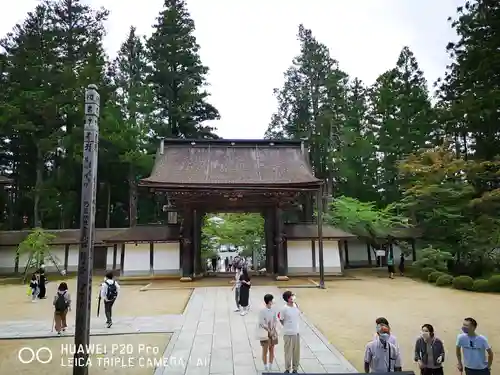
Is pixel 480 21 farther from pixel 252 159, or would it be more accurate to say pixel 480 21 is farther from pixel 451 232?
pixel 252 159

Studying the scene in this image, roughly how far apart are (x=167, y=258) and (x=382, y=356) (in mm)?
18795

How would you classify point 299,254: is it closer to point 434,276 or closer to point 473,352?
point 434,276

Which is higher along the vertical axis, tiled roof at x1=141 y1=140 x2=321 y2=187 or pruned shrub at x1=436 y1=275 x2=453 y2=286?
tiled roof at x1=141 y1=140 x2=321 y2=187

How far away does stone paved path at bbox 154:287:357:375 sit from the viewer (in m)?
6.70

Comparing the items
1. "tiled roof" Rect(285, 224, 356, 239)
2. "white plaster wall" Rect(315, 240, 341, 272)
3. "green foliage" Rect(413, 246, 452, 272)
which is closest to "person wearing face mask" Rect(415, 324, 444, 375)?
"tiled roof" Rect(285, 224, 356, 239)

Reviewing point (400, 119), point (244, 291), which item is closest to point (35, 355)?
point (244, 291)

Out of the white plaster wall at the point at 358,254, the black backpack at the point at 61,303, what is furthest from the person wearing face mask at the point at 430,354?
the white plaster wall at the point at 358,254

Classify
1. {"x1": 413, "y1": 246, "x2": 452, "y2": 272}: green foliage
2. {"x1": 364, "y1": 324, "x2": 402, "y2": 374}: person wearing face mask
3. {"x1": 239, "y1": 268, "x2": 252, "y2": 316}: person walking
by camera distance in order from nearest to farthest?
{"x1": 364, "y1": 324, "x2": 402, "y2": 374}: person wearing face mask, {"x1": 239, "y1": 268, "x2": 252, "y2": 316}: person walking, {"x1": 413, "y1": 246, "x2": 452, "y2": 272}: green foliage

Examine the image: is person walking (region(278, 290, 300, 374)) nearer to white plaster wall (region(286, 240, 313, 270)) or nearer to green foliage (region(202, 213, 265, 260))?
white plaster wall (region(286, 240, 313, 270))

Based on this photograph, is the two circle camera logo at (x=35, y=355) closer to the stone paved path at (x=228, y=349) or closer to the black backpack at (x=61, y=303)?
the black backpack at (x=61, y=303)

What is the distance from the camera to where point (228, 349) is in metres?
7.95

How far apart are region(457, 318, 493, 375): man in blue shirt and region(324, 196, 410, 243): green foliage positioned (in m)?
21.2

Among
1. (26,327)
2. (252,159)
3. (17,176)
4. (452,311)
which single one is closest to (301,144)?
(252,159)

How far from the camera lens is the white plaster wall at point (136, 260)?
22125 mm
